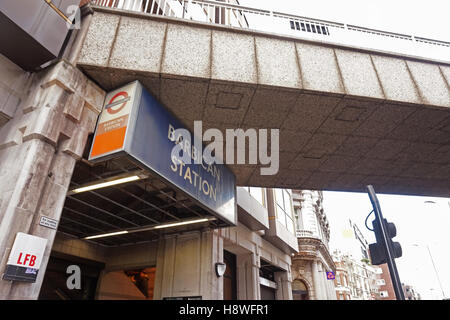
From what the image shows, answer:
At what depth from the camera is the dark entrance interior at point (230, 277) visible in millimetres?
11584

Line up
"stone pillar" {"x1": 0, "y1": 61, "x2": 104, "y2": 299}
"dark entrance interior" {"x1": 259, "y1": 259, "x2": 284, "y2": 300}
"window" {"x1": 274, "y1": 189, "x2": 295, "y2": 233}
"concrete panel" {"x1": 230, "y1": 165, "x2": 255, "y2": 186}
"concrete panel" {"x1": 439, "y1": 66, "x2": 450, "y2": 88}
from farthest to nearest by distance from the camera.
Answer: "window" {"x1": 274, "y1": 189, "x2": 295, "y2": 233}, "dark entrance interior" {"x1": 259, "y1": 259, "x2": 284, "y2": 300}, "concrete panel" {"x1": 230, "y1": 165, "x2": 255, "y2": 186}, "concrete panel" {"x1": 439, "y1": 66, "x2": 450, "y2": 88}, "stone pillar" {"x1": 0, "y1": 61, "x2": 104, "y2": 299}

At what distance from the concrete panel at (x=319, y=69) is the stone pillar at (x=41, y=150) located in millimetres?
4172

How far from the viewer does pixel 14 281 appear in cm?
351

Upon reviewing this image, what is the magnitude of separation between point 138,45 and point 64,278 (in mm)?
8221

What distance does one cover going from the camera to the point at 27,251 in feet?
12.1

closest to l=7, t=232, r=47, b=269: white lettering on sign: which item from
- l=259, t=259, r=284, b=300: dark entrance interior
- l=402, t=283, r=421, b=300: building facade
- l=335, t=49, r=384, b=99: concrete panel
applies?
l=335, t=49, r=384, b=99: concrete panel

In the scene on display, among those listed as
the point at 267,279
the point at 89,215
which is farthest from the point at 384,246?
the point at 267,279

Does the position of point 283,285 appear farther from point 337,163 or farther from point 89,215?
point 89,215

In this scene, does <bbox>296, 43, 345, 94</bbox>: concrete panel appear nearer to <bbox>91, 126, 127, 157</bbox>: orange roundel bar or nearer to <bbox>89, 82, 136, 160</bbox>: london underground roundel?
<bbox>89, 82, 136, 160</bbox>: london underground roundel

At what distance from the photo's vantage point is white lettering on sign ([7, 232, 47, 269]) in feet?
11.6

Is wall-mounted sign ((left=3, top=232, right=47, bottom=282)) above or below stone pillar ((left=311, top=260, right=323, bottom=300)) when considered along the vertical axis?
below
